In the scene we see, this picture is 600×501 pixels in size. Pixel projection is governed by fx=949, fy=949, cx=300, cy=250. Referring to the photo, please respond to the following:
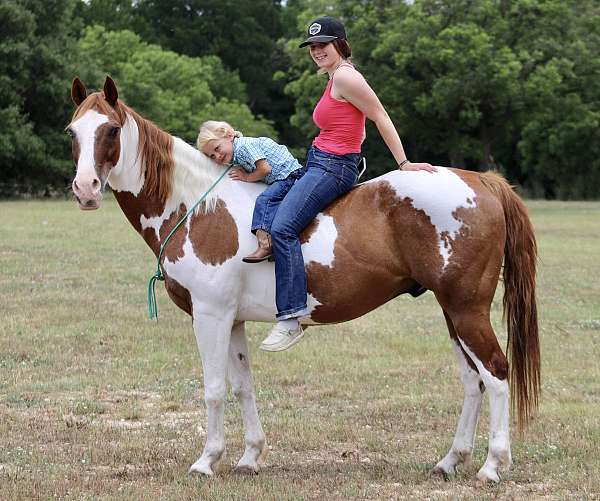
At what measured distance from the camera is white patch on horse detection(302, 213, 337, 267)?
6.18 m

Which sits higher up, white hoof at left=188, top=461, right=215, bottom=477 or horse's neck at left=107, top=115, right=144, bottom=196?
horse's neck at left=107, top=115, right=144, bottom=196

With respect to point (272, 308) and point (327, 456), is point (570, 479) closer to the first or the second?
point (327, 456)

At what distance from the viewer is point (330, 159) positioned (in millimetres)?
6223

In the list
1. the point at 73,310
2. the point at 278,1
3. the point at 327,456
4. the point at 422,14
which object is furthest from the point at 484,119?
the point at 278,1

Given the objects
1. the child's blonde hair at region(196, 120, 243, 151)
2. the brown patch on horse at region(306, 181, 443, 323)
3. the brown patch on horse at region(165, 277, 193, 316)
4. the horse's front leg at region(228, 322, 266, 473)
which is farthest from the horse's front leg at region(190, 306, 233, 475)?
the child's blonde hair at region(196, 120, 243, 151)

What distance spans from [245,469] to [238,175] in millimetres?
1995

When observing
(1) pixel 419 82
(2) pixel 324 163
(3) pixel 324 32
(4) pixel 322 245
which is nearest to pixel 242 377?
(4) pixel 322 245

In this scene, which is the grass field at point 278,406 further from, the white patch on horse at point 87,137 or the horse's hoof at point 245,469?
the white patch on horse at point 87,137

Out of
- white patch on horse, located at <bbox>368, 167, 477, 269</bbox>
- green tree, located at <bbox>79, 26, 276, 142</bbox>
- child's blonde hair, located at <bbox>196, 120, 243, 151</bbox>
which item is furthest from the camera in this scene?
green tree, located at <bbox>79, 26, 276, 142</bbox>

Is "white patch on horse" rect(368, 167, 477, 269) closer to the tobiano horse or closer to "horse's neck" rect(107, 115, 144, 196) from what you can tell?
the tobiano horse

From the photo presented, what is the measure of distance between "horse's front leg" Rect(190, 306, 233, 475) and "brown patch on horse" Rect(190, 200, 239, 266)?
0.36 meters

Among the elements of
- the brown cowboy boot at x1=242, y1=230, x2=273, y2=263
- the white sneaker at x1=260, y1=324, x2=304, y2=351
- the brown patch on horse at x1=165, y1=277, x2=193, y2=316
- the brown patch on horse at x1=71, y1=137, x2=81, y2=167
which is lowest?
the white sneaker at x1=260, y1=324, x2=304, y2=351

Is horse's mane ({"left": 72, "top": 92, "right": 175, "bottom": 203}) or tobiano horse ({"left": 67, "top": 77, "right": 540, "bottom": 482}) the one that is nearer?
tobiano horse ({"left": 67, "top": 77, "right": 540, "bottom": 482})

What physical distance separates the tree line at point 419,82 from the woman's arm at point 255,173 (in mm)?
30382
